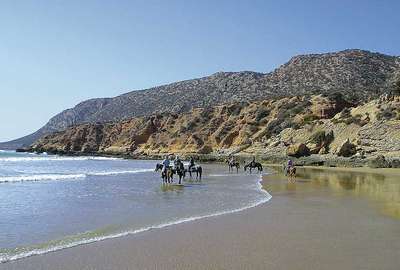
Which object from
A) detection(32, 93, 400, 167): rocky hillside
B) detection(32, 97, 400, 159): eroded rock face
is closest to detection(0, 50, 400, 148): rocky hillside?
detection(32, 93, 400, 167): rocky hillside

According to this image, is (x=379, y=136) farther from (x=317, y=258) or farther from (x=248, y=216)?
(x=317, y=258)

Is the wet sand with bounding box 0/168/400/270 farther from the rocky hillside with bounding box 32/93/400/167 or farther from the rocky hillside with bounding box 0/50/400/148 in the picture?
the rocky hillside with bounding box 0/50/400/148

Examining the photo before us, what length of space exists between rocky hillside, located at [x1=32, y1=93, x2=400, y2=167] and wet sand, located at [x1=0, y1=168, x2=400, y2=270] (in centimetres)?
3641

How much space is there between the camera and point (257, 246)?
9617mm

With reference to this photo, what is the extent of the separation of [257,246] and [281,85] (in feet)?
336

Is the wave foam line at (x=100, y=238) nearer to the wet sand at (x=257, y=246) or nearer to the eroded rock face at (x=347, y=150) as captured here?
the wet sand at (x=257, y=246)

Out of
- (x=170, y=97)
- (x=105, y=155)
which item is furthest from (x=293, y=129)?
(x=170, y=97)

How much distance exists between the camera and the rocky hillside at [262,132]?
5184 cm

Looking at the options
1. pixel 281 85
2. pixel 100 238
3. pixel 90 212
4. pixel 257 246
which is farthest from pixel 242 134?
pixel 257 246

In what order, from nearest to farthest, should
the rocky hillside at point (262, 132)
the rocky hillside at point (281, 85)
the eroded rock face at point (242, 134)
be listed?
the eroded rock face at point (242, 134), the rocky hillside at point (262, 132), the rocky hillside at point (281, 85)

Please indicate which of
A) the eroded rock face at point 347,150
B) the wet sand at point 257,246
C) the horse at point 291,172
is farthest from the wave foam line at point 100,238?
the eroded rock face at point 347,150

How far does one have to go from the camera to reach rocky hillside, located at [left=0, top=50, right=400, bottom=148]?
98.1 m

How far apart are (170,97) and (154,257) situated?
127137 millimetres

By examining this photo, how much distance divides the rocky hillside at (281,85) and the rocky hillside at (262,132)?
940 centimetres
